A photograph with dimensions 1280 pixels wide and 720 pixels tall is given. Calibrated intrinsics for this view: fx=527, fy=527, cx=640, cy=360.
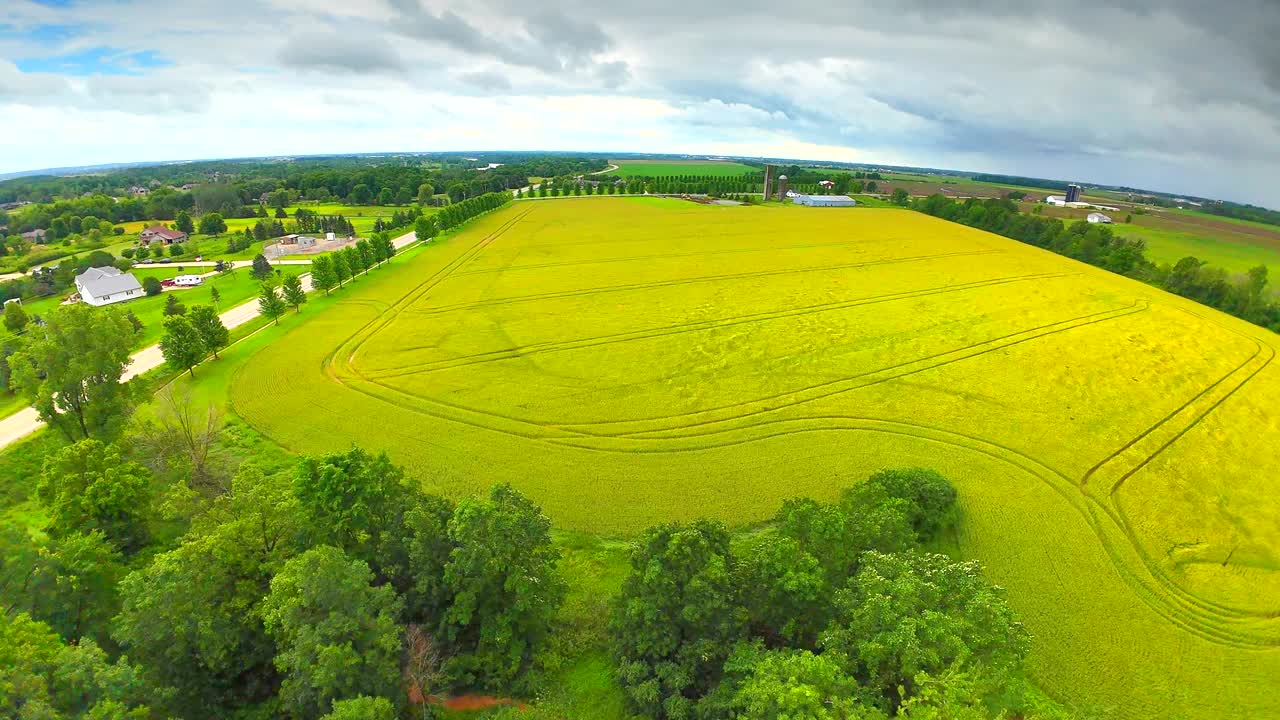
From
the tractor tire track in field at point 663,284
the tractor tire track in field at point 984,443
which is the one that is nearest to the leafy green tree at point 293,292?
the tractor tire track in field at point 984,443

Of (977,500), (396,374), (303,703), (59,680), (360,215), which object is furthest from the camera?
(360,215)

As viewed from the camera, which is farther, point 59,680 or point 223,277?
point 223,277

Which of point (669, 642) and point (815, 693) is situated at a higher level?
point (815, 693)

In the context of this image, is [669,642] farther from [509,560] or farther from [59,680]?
[59,680]

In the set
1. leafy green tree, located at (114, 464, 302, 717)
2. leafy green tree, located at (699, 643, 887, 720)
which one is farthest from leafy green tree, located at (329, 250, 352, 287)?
leafy green tree, located at (699, 643, 887, 720)

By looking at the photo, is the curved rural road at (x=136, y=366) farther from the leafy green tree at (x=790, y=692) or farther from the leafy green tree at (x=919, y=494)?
the leafy green tree at (x=919, y=494)

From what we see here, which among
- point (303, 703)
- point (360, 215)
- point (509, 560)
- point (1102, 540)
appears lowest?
point (1102, 540)

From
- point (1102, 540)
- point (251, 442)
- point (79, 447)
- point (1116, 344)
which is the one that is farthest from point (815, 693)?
point (1116, 344)

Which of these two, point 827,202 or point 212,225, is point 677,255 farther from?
point 212,225
